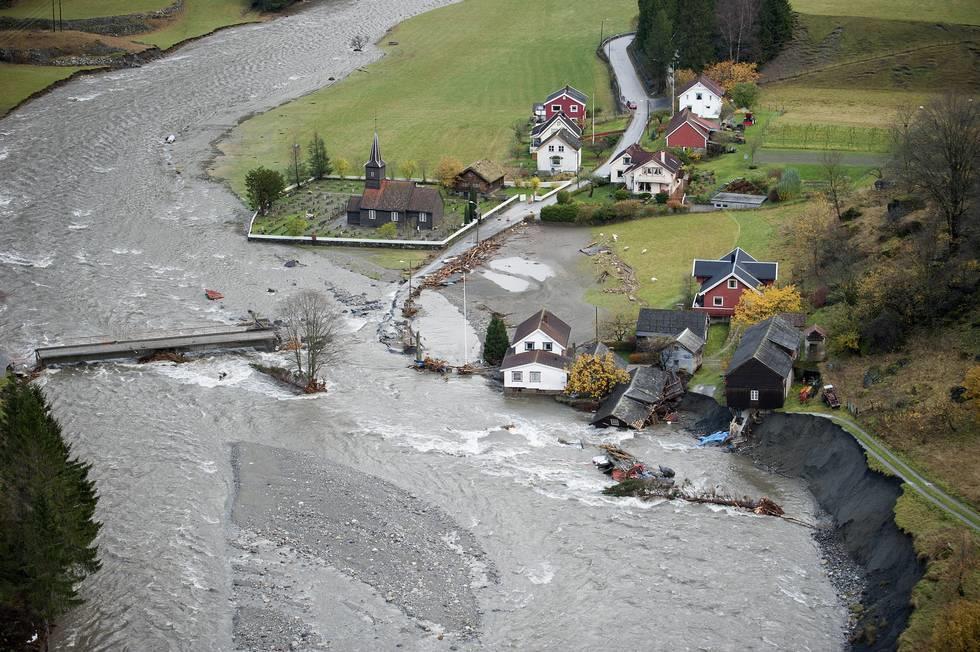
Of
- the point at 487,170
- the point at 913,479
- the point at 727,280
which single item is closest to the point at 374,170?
the point at 487,170

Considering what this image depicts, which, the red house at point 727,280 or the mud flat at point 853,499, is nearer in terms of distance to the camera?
the mud flat at point 853,499

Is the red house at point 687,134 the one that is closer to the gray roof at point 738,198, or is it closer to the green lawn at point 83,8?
the gray roof at point 738,198

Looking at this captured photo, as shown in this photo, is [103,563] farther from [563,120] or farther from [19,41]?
[19,41]

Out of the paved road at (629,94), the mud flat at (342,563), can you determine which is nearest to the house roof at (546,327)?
the mud flat at (342,563)

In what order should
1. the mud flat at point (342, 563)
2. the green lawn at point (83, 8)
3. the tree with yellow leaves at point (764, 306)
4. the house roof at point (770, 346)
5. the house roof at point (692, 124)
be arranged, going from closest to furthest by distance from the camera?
the mud flat at point (342, 563) < the house roof at point (770, 346) < the tree with yellow leaves at point (764, 306) < the house roof at point (692, 124) < the green lawn at point (83, 8)


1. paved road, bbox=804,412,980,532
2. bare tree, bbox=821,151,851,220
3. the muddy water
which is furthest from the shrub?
paved road, bbox=804,412,980,532
